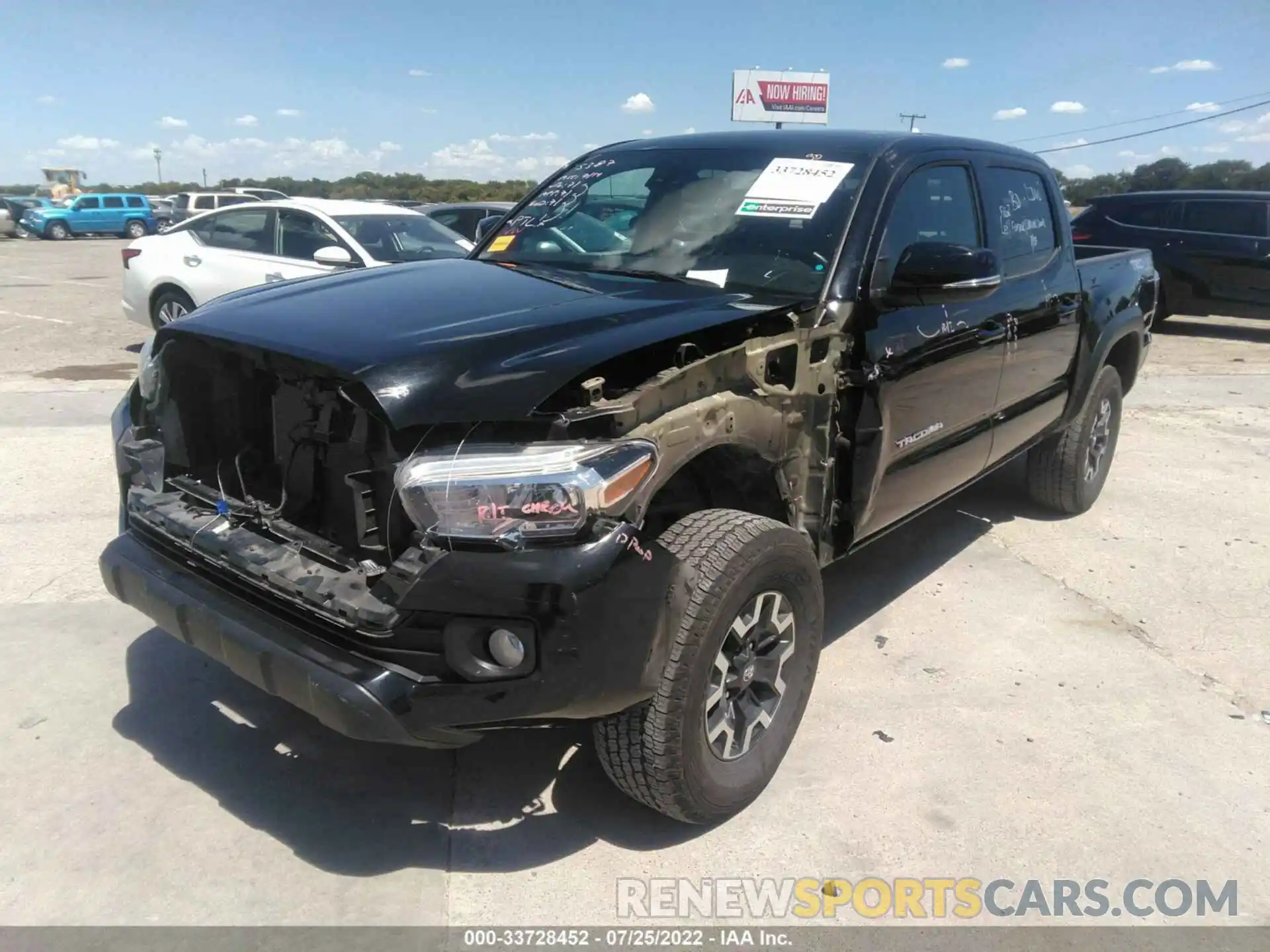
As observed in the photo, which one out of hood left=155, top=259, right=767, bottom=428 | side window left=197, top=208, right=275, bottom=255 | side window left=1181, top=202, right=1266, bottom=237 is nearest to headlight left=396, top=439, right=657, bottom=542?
hood left=155, top=259, right=767, bottom=428

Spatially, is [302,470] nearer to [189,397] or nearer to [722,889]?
[189,397]

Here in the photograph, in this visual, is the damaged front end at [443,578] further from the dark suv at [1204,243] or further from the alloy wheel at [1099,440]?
the dark suv at [1204,243]

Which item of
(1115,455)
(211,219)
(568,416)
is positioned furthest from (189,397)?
(211,219)

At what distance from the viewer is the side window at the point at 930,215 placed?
326cm

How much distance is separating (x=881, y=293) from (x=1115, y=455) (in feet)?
14.3

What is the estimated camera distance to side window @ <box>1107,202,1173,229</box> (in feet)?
40.0

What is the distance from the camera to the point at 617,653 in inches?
85.2

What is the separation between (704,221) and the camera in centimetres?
339

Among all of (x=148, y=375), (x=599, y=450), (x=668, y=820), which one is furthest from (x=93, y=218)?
(x=599, y=450)

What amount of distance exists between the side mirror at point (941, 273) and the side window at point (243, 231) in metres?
6.80

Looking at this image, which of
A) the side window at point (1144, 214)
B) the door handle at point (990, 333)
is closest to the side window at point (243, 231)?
the door handle at point (990, 333)

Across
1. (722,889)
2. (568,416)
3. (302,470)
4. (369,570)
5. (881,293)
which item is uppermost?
(881,293)

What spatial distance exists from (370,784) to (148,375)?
1394mm

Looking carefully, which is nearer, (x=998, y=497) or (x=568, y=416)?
(x=568, y=416)
